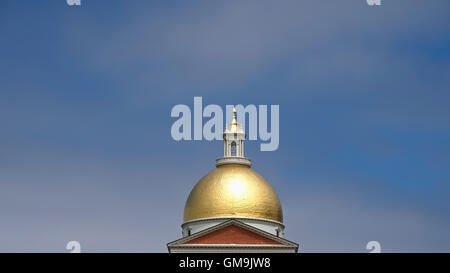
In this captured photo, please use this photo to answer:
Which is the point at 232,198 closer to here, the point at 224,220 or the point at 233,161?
the point at 224,220

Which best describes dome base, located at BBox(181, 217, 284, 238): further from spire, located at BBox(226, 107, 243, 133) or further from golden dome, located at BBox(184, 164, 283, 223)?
A: spire, located at BBox(226, 107, 243, 133)

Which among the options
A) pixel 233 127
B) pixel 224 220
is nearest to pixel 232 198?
pixel 224 220

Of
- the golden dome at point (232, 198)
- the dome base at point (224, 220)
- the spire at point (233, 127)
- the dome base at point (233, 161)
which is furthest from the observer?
the spire at point (233, 127)

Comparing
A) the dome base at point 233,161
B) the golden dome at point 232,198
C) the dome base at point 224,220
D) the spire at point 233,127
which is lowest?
A: the dome base at point 224,220

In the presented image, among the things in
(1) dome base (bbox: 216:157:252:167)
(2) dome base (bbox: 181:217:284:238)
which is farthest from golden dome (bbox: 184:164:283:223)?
(1) dome base (bbox: 216:157:252:167)

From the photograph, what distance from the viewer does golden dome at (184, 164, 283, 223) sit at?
301 ft

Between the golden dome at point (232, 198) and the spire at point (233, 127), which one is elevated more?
the spire at point (233, 127)

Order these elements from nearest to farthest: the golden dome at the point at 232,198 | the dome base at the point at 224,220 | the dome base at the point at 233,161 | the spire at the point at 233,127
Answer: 1. the dome base at the point at 224,220
2. the golden dome at the point at 232,198
3. the dome base at the point at 233,161
4. the spire at the point at 233,127

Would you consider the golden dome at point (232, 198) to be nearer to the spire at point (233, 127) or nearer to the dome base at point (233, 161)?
the dome base at point (233, 161)

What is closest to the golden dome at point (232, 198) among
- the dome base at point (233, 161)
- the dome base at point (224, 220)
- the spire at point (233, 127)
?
the dome base at point (224, 220)

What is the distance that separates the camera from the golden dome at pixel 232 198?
9162cm
